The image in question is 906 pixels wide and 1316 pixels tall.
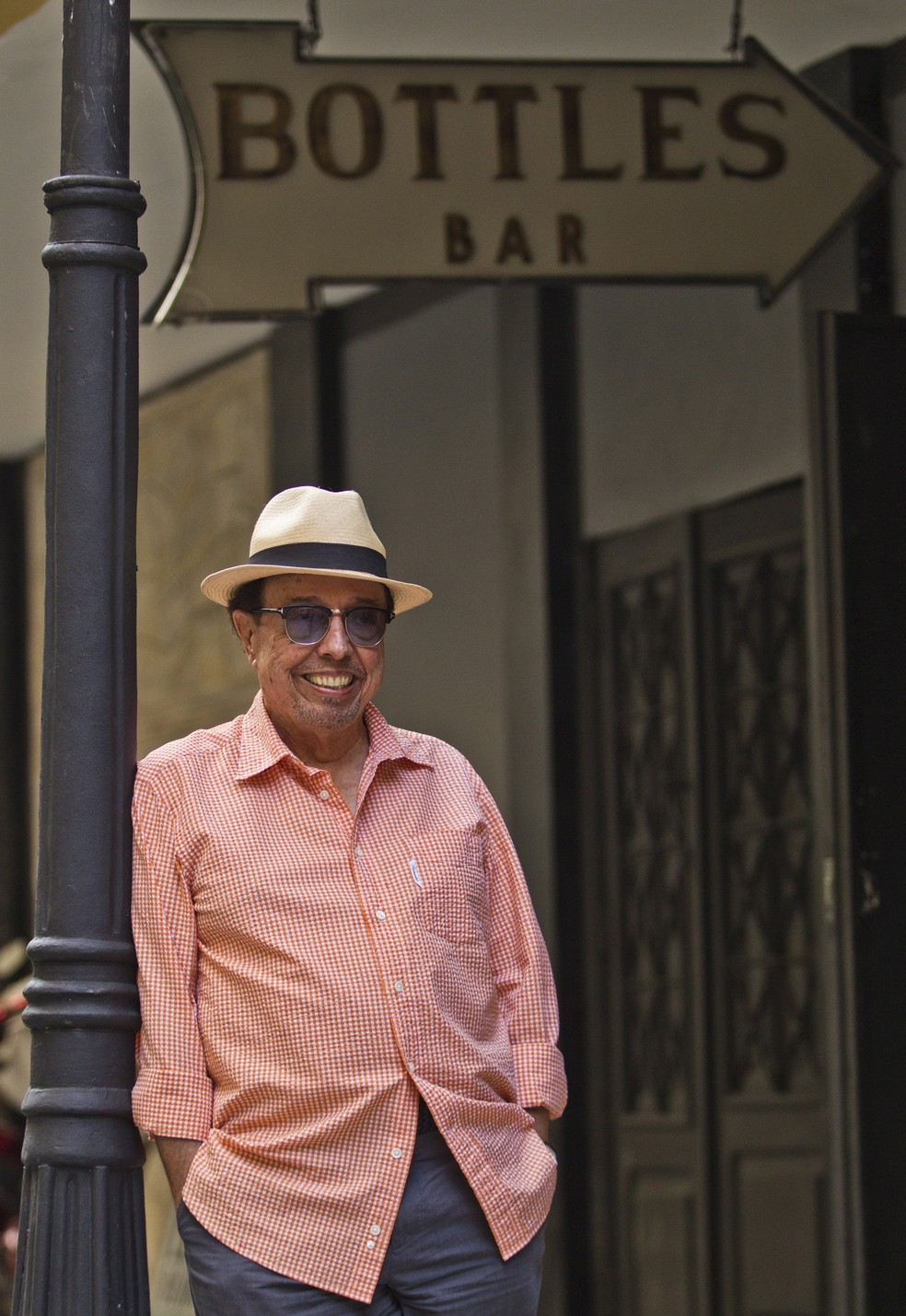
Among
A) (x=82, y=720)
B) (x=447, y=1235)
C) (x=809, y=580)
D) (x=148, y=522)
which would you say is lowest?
(x=447, y=1235)

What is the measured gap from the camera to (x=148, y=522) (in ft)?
32.4

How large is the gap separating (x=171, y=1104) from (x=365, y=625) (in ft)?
2.66

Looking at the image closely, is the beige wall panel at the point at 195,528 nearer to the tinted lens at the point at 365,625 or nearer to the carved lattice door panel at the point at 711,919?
the carved lattice door panel at the point at 711,919

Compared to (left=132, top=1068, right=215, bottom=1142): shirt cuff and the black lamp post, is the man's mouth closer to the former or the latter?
the black lamp post

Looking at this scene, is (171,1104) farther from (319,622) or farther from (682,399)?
(682,399)

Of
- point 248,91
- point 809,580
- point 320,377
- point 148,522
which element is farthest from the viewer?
point 148,522

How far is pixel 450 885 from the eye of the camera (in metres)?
3.31

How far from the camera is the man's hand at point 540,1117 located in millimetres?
3420

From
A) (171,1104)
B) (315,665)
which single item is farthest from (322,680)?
(171,1104)

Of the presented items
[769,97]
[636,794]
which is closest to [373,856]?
[769,97]

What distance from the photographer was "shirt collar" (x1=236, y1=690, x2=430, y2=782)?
129 inches

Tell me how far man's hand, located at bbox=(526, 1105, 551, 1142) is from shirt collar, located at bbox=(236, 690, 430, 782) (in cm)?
59

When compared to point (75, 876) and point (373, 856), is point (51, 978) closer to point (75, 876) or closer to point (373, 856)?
point (75, 876)

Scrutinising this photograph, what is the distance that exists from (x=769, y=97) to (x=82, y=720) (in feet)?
8.68
